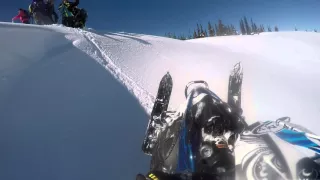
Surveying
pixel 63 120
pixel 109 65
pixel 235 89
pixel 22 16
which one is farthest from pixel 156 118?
pixel 22 16


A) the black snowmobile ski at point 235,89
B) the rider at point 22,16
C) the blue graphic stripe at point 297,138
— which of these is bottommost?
the blue graphic stripe at point 297,138

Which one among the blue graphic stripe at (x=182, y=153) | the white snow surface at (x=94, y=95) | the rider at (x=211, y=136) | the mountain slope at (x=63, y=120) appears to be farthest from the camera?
the white snow surface at (x=94, y=95)

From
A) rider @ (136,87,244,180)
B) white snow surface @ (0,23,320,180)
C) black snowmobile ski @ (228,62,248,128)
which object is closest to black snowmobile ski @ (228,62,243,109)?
black snowmobile ski @ (228,62,248,128)

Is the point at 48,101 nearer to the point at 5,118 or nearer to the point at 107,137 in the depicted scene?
the point at 5,118

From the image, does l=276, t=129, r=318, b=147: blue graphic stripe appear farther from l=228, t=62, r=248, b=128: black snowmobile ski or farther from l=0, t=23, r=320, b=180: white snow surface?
l=0, t=23, r=320, b=180: white snow surface

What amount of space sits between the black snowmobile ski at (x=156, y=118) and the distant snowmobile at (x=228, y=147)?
39 centimetres

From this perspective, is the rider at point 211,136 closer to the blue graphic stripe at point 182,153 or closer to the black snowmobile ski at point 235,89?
the blue graphic stripe at point 182,153

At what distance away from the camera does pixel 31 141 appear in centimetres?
380

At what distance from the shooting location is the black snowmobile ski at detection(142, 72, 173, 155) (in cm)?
388

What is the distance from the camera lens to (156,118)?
400cm

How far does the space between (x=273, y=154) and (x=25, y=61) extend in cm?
570

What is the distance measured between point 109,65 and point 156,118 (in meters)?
3.71

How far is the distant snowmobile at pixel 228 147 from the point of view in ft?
7.86

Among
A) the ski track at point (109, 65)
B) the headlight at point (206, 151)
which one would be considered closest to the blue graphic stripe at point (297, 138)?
the headlight at point (206, 151)
